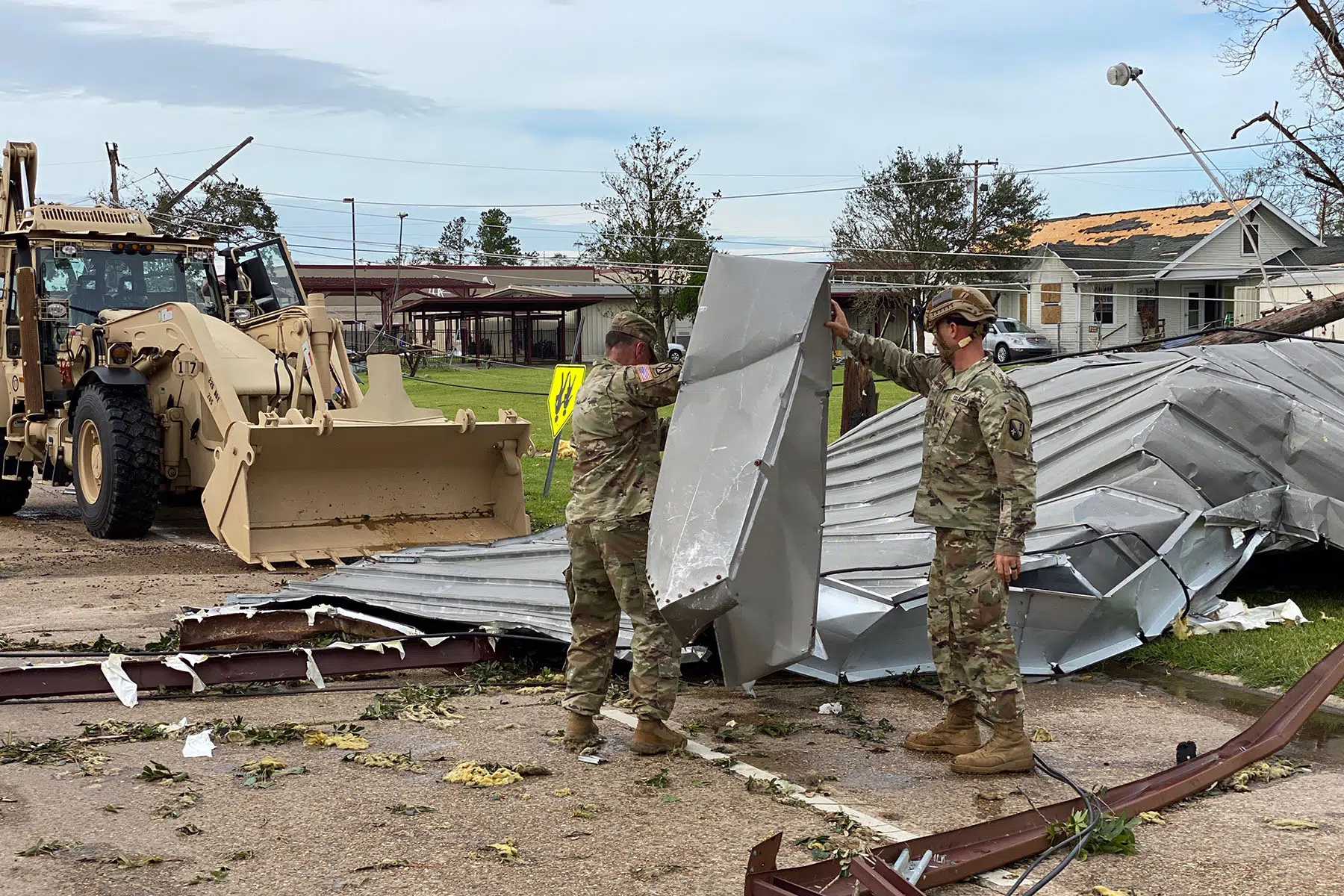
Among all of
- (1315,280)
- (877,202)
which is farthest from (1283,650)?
(877,202)

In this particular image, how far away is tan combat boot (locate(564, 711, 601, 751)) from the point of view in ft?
18.3

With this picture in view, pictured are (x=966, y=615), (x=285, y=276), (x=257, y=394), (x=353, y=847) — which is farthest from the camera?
(x=285, y=276)

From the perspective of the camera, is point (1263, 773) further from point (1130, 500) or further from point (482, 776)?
point (482, 776)

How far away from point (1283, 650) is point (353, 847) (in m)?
5.16

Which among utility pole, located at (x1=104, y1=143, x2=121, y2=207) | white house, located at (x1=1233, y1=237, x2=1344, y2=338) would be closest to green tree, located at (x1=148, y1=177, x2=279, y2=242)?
utility pole, located at (x1=104, y1=143, x2=121, y2=207)

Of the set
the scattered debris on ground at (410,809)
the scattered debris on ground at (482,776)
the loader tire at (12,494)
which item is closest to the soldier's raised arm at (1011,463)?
the scattered debris on ground at (482,776)

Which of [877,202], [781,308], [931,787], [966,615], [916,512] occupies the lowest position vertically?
[931,787]

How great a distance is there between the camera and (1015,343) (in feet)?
136

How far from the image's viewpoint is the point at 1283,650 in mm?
7160

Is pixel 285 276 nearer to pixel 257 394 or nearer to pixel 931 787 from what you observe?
pixel 257 394

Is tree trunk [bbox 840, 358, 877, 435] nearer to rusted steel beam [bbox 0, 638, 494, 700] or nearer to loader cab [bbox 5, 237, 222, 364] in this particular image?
loader cab [bbox 5, 237, 222, 364]

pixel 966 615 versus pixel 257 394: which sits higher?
pixel 257 394

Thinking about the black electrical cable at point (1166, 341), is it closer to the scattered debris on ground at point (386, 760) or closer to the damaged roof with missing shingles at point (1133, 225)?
the scattered debris on ground at point (386, 760)

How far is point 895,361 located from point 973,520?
855 millimetres
